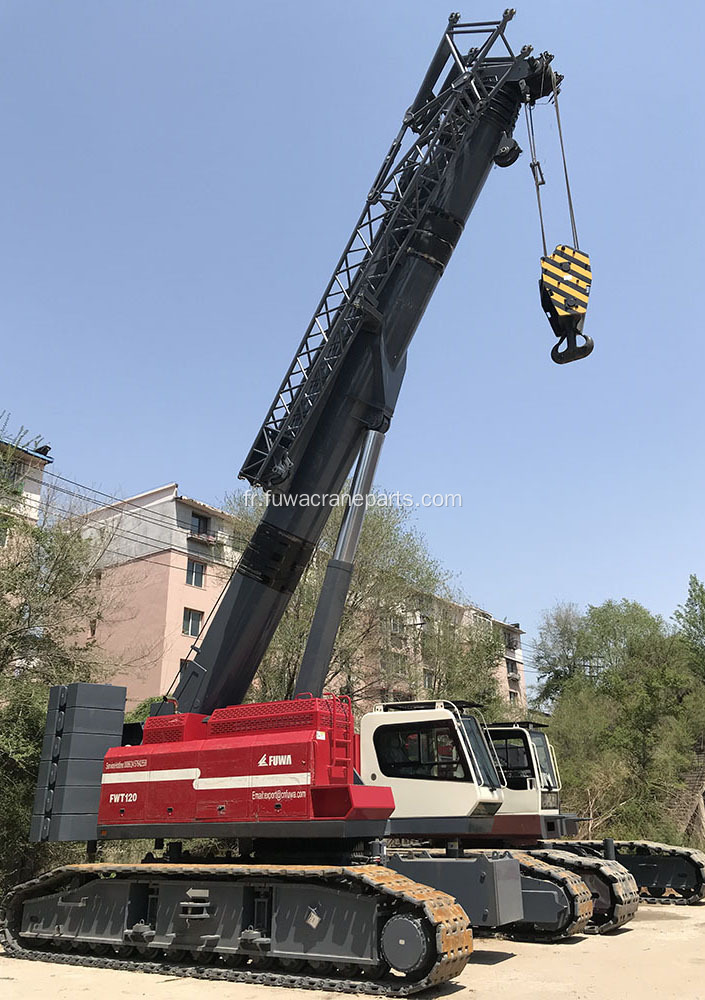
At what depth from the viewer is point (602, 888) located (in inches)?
468

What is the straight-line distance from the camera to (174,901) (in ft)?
28.6

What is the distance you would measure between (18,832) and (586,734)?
19.1m

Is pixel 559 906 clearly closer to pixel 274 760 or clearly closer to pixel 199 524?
pixel 274 760

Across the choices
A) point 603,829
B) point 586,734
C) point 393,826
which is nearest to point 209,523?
point 586,734

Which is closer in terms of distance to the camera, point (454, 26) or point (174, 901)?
point (174, 901)

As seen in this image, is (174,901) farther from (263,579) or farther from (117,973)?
(263,579)

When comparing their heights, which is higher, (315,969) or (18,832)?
(18,832)

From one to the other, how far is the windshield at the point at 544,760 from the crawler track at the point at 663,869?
4.26ft

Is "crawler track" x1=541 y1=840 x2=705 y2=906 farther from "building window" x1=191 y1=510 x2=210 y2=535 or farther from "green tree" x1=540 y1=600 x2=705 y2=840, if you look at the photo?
"building window" x1=191 y1=510 x2=210 y2=535

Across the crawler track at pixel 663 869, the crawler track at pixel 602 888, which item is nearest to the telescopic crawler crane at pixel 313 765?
the crawler track at pixel 602 888

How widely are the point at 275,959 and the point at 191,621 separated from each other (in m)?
26.1

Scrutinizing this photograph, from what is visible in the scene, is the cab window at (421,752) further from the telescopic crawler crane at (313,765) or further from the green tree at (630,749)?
the green tree at (630,749)

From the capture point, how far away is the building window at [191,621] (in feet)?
109

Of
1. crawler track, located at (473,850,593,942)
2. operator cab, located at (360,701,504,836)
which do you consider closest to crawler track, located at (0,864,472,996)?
operator cab, located at (360,701,504,836)
